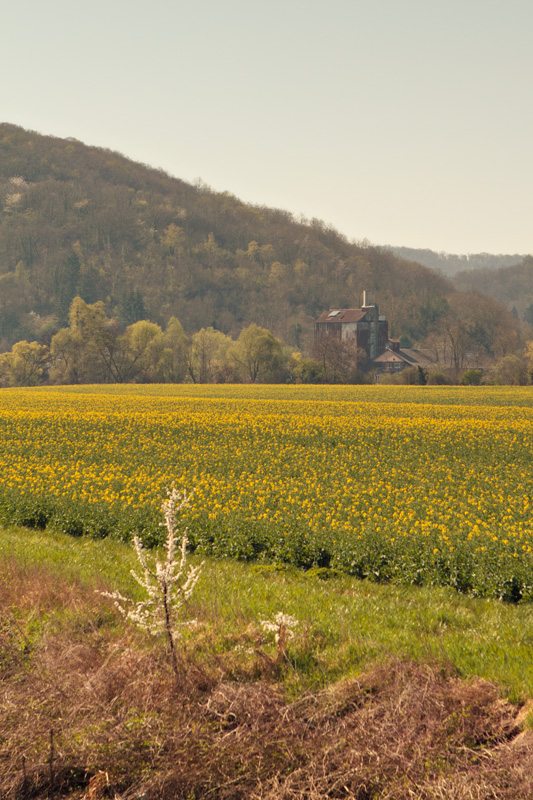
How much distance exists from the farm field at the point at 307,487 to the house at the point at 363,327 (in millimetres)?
104260

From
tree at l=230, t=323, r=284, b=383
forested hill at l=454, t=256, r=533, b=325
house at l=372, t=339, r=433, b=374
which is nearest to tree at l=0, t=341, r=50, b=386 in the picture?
tree at l=230, t=323, r=284, b=383

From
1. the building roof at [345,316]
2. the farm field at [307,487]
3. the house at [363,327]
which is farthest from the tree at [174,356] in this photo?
the farm field at [307,487]

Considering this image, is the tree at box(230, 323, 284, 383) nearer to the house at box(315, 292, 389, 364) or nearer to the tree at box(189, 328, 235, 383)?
the tree at box(189, 328, 235, 383)

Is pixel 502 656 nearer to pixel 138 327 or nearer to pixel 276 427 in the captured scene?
pixel 276 427

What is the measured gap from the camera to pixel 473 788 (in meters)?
5.16

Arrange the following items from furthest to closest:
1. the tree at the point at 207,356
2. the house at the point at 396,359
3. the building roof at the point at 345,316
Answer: the building roof at the point at 345,316, the house at the point at 396,359, the tree at the point at 207,356

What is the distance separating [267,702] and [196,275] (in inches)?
6862

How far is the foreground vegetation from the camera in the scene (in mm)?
5566

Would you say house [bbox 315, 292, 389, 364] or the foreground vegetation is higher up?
house [bbox 315, 292, 389, 364]

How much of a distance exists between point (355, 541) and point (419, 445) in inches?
448

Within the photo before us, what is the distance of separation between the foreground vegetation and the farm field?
2.03m

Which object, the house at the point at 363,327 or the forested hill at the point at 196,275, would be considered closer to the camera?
the house at the point at 363,327

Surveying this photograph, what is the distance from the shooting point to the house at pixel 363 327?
132500 mm

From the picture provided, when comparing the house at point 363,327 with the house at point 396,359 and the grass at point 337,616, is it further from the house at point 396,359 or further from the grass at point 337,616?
the grass at point 337,616
